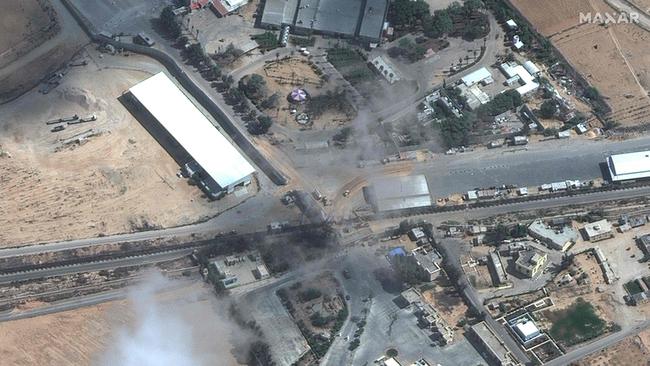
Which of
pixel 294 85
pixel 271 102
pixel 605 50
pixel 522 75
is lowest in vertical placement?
pixel 271 102

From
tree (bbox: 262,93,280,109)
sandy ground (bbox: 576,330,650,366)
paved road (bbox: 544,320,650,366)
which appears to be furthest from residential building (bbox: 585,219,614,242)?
tree (bbox: 262,93,280,109)

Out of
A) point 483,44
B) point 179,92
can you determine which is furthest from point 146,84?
point 483,44

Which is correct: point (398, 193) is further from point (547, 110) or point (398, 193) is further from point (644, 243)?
point (644, 243)

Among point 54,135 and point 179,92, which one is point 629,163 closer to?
point 179,92

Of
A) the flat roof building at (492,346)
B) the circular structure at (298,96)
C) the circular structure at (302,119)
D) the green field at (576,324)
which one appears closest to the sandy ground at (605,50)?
the green field at (576,324)

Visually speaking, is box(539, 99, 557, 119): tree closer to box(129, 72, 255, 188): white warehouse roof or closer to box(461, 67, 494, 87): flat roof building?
box(461, 67, 494, 87): flat roof building

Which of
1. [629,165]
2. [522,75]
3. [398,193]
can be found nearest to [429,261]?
[398,193]
